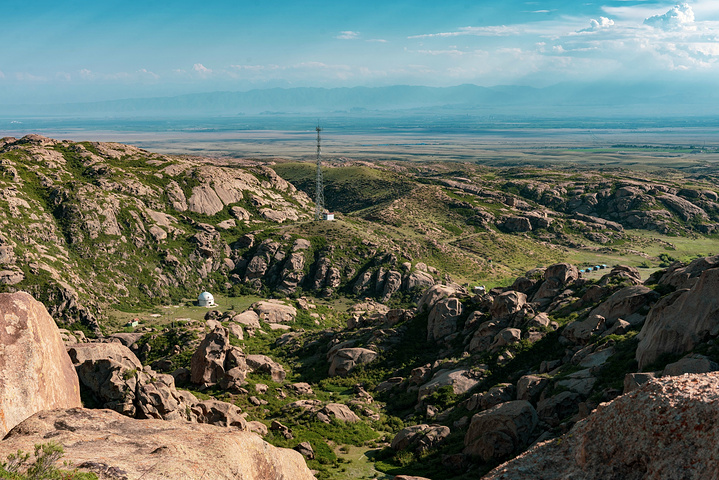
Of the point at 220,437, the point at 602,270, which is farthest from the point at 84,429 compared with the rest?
the point at 602,270

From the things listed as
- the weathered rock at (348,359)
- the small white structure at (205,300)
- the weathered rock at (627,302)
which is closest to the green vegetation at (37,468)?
the weathered rock at (348,359)

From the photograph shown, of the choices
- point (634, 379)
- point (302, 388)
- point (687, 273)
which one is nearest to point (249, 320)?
point (302, 388)

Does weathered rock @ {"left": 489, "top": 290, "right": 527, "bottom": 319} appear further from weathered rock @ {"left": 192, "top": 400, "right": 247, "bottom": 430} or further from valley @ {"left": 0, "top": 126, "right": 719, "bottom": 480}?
weathered rock @ {"left": 192, "top": 400, "right": 247, "bottom": 430}

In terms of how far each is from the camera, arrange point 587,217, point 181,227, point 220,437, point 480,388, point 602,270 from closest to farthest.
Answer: point 220,437 < point 480,388 < point 602,270 < point 181,227 < point 587,217

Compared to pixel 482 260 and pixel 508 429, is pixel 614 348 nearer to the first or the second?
pixel 508 429

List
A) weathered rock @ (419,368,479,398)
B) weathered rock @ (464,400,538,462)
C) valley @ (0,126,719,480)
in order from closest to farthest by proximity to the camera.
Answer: weathered rock @ (464,400,538,462)
valley @ (0,126,719,480)
weathered rock @ (419,368,479,398)

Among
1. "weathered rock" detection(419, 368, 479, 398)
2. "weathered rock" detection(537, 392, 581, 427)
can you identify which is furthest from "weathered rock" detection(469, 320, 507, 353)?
"weathered rock" detection(537, 392, 581, 427)

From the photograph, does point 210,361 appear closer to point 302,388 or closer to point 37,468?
point 302,388
